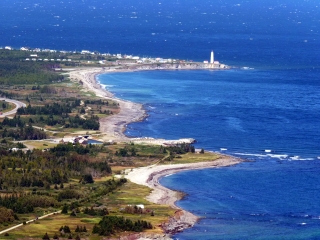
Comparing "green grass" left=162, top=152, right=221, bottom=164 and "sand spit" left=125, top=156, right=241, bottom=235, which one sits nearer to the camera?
"sand spit" left=125, top=156, right=241, bottom=235

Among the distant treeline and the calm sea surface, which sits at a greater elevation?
the distant treeline

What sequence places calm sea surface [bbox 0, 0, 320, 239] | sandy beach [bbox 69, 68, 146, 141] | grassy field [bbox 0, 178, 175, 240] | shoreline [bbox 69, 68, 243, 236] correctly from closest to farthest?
grassy field [bbox 0, 178, 175, 240] < shoreline [bbox 69, 68, 243, 236] < calm sea surface [bbox 0, 0, 320, 239] < sandy beach [bbox 69, 68, 146, 141]

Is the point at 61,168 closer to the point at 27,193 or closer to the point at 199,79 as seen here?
the point at 27,193

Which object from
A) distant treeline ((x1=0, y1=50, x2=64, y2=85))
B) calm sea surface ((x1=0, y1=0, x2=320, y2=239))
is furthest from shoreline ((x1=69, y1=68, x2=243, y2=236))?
distant treeline ((x1=0, y1=50, x2=64, y2=85))

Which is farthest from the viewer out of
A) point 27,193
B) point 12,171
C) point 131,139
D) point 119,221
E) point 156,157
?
point 131,139

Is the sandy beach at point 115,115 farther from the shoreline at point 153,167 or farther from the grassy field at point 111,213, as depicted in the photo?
Result: the grassy field at point 111,213

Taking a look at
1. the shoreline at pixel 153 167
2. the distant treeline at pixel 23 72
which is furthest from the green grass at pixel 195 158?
the distant treeline at pixel 23 72

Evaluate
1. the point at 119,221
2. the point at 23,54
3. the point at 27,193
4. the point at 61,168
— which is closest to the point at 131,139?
the point at 61,168

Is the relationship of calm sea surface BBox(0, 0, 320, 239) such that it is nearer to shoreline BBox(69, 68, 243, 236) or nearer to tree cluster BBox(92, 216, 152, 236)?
shoreline BBox(69, 68, 243, 236)

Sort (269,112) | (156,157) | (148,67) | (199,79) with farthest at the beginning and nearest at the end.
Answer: (148,67)
(199,79)
(269,112)
(156,157)
